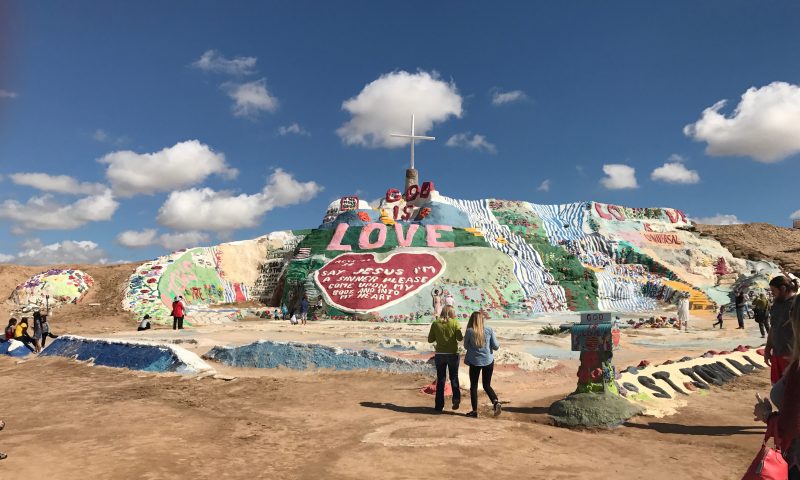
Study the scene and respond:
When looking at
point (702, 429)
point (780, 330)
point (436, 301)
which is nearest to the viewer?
point (780, 330)

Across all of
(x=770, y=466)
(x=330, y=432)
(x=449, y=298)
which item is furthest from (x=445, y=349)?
(x=449, y=298)

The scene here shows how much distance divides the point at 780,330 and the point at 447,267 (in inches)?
936

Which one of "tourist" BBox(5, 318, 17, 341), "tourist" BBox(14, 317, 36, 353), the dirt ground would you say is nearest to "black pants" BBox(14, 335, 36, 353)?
"tourist" BBox(14, 317, 36, 353)

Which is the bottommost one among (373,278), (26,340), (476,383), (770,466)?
(26,340)

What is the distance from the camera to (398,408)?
8.34 m

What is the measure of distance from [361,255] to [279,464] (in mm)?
26112

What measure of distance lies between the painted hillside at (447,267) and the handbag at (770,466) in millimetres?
23620

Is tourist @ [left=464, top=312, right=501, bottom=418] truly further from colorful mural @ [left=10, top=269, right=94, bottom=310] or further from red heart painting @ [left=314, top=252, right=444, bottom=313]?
colorful mural @ [left=10, top=269, right=94, bottom=310]

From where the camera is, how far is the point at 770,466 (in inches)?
116

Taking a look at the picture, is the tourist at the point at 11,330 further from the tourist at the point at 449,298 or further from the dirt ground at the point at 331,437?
the tourist at the point at 449,298

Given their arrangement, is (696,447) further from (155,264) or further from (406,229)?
(155,264)

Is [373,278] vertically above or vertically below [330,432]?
above

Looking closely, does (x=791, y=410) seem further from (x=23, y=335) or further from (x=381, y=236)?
(x=381, y=236)

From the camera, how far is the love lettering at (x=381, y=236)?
111ft
